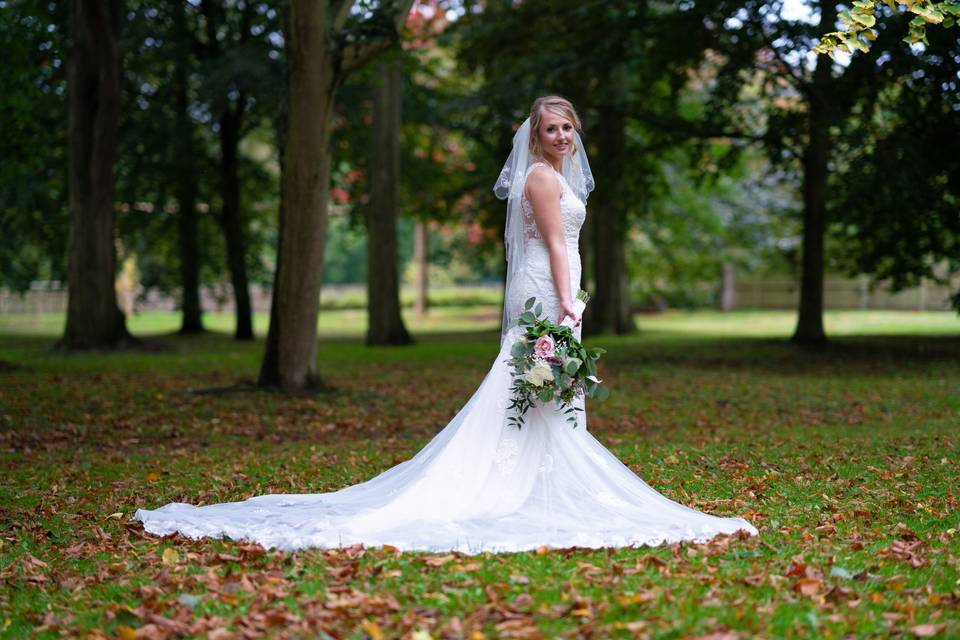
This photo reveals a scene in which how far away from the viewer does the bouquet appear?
630 cm

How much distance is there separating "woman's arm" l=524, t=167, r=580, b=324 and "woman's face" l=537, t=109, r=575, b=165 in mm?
147

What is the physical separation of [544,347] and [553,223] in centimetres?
79

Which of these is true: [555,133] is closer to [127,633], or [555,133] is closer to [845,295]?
[127,633]

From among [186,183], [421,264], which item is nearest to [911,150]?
[186,183]

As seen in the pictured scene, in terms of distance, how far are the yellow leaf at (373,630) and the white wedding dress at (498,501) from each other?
124 cm

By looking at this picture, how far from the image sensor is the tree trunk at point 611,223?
2320 centimetres

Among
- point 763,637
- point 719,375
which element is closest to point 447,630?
point 763,637

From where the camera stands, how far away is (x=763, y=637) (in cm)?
427

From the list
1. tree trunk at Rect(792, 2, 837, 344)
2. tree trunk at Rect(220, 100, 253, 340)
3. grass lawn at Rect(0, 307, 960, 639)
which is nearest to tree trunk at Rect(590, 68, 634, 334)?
tree trunk at Rect(792, 2, 837, 344)

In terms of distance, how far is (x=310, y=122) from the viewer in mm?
13133

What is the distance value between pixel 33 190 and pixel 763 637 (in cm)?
2441

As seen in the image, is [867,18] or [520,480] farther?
[867,18]

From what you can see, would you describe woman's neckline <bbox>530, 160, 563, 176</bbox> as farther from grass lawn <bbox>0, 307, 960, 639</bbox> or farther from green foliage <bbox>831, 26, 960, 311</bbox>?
green foliage <bbox>831, 26, 960, 311</bbox>

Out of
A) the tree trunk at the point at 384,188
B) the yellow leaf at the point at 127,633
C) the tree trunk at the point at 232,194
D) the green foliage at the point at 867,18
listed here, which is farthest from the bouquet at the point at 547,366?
the tree trunk at the point at 232,194
